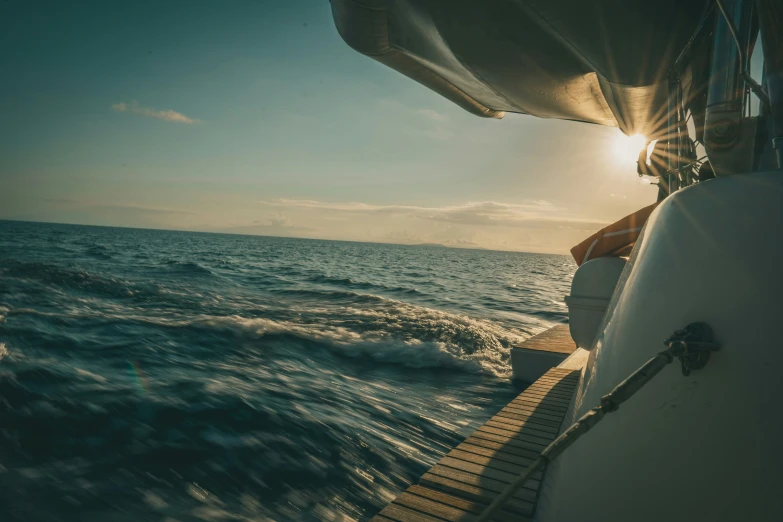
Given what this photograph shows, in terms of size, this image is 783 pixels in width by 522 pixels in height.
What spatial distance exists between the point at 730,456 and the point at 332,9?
4583 mm

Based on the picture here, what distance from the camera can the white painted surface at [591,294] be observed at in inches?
187

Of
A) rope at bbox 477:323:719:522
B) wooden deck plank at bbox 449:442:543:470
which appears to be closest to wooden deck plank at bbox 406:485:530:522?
wooden deck plank at bbox 449:442:543:470

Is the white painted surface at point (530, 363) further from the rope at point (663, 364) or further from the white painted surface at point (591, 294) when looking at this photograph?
the rope at point (663, 364)

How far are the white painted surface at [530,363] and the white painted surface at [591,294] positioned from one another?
9.43 ft

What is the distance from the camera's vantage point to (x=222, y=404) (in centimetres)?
549

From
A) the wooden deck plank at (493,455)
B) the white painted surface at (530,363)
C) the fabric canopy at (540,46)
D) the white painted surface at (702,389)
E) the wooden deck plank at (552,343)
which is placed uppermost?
the fabric canopy at (540,46)

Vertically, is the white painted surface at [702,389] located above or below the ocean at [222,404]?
above

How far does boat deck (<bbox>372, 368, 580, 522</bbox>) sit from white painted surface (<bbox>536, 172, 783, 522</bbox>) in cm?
84

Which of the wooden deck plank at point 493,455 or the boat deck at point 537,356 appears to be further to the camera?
the boat deck at point 537,356

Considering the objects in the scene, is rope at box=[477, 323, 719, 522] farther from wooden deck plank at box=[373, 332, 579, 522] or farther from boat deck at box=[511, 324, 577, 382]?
boat deck at box=[511, 324, 577, 382]

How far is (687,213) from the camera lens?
190cm

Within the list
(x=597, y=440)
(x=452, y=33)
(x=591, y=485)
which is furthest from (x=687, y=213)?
(x=452, y=33)

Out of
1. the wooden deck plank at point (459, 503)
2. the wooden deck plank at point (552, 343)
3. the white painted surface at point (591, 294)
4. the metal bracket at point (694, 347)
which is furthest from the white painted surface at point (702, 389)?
the wooden deck plank at point (552, 343)

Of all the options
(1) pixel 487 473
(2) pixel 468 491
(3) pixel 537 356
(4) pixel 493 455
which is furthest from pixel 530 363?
(2) pixel 468 491
